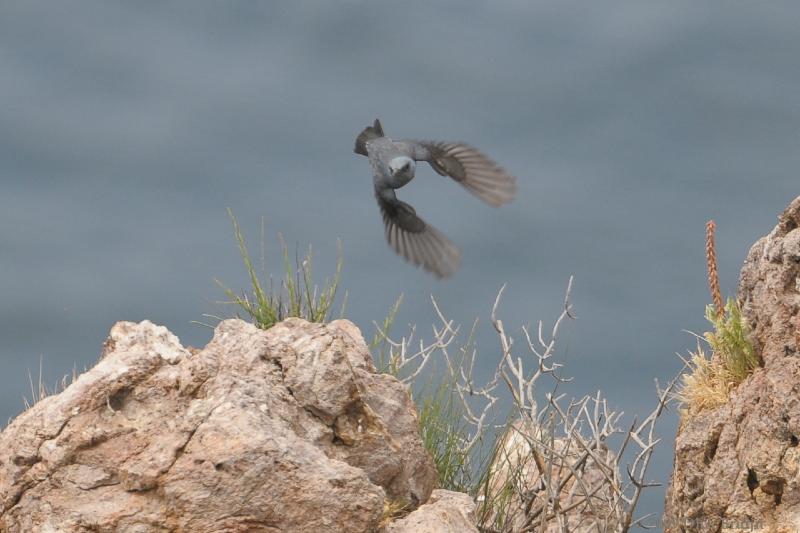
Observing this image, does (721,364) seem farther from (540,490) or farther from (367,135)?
(367,135)

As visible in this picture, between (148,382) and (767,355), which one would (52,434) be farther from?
(767,355)

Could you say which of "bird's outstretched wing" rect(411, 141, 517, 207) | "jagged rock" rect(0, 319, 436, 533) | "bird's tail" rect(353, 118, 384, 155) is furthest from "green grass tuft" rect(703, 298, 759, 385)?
"bird's tail" rect(353, 118, 384, 155)

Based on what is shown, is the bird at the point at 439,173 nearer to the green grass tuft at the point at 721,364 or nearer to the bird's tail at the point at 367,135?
the bird's tail at the point at 367,135

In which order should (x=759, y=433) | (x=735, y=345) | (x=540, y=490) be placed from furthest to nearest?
(x=540, y=490)
(x=735, y=345)
(x=759, y=433)

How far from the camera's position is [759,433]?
6422 millimetres

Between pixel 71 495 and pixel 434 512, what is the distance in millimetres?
2164

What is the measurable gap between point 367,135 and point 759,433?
399 centimetres

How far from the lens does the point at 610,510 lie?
296 inches

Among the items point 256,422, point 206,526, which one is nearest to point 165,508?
point 206,526

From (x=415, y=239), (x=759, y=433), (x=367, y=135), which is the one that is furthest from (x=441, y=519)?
(x=367, y=135)

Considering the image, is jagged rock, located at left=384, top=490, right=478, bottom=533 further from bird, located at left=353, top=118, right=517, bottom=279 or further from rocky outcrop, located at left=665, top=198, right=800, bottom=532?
bird, located at left=353, top=118, right=517, bottom=279

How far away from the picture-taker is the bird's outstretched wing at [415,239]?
820 cm

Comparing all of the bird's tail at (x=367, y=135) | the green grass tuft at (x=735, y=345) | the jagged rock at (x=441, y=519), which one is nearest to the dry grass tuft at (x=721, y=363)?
the green grass tuft at (x=735, y=345)

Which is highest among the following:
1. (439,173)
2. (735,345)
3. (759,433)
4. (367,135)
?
(367,135)
